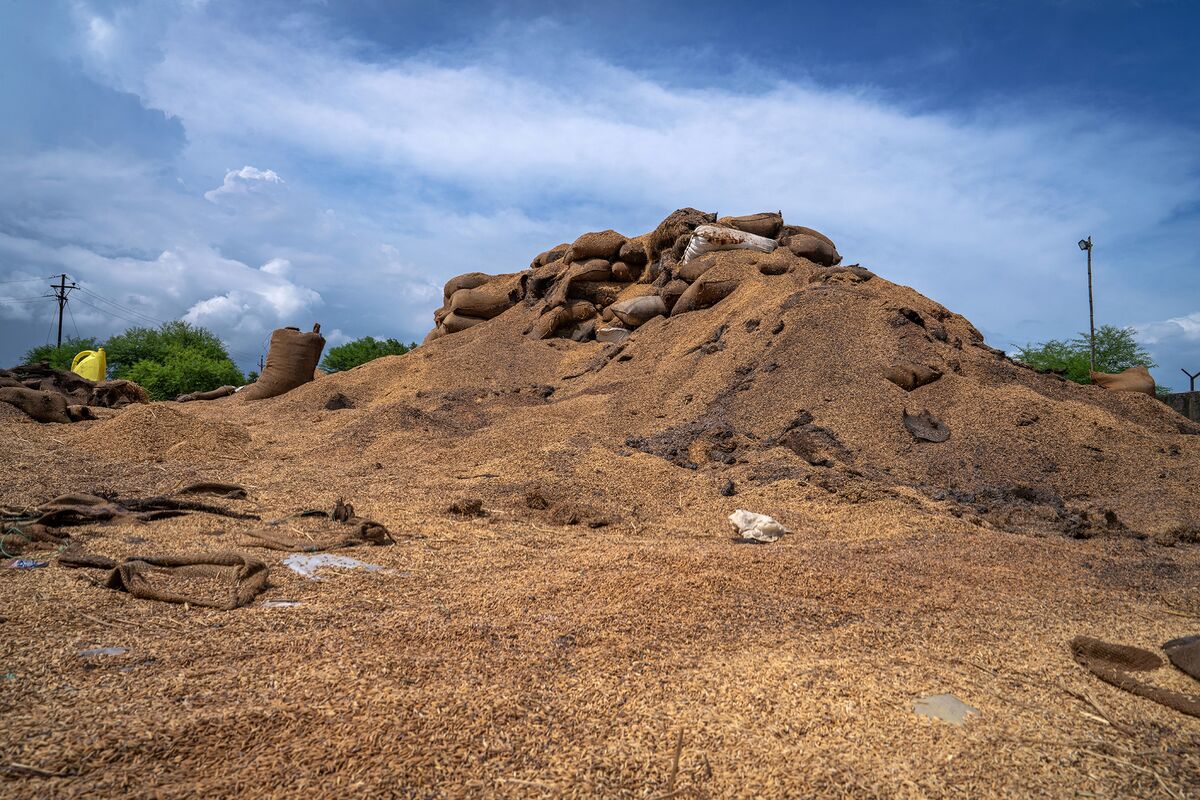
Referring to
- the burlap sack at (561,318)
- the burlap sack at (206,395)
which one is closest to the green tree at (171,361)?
the burlap sack at (206,395)

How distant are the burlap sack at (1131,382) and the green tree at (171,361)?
24787 mm

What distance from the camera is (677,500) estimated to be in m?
6.85

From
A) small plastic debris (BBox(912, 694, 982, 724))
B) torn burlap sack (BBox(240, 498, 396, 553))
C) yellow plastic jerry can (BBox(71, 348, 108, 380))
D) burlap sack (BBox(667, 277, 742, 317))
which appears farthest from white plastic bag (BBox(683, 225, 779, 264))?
yellow plastic jerry can (BBox(71, 348, 108, 380))

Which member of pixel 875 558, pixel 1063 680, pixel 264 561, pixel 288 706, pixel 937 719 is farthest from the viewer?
pixel 875 558

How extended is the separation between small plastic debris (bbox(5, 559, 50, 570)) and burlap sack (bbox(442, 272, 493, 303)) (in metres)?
16.3

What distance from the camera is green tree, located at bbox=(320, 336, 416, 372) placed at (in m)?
26.8

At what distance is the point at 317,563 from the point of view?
4102 millimetres

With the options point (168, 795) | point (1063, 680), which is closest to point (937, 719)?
point (1063, 680)

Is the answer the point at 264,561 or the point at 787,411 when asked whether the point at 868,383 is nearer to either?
the point at 787,411

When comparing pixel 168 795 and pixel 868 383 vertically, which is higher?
pixel 868 383

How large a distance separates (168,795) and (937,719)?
7.50 ft

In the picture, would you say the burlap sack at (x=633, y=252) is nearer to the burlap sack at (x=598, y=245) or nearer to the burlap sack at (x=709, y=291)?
the burlap sack at (x=598, y=245)

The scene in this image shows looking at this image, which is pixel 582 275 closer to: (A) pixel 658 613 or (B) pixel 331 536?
(B) pixel 331 536

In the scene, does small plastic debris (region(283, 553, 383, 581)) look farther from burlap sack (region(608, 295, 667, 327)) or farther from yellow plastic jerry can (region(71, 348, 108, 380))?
yellow plastic jerry can (region(71, 348, 108, 380))
